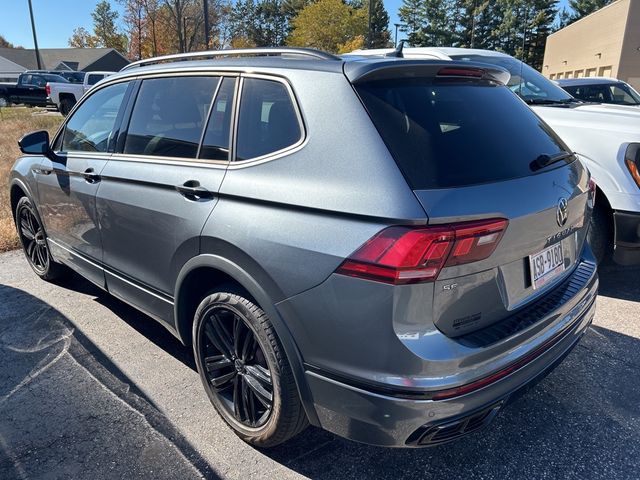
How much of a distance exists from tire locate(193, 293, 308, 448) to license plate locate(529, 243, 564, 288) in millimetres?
1136

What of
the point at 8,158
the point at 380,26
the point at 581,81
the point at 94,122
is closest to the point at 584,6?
the point at 380,26

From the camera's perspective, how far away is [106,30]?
255 feet

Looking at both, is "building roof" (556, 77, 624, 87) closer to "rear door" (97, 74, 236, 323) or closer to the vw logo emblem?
the vw logo emblem

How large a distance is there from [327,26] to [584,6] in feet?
103

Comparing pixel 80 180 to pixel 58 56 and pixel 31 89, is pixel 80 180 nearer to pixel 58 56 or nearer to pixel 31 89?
pixel 31 89

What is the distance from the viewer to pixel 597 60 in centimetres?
3678

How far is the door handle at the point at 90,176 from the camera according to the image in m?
3.31

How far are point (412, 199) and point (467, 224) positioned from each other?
224 mm

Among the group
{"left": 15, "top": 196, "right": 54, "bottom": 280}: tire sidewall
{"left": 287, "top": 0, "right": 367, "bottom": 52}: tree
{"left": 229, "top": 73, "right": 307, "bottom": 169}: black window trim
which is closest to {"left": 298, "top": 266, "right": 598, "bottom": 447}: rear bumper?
{"left": 229, "top": 73, "right": 307, "bottom": 169}: black window trim

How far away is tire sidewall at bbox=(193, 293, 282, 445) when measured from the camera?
2.23 metres

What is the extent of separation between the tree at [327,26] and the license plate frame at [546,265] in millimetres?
53509

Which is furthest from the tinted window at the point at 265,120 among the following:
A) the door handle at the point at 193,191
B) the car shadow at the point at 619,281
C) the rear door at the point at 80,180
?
the car shadow at the point at 619,281

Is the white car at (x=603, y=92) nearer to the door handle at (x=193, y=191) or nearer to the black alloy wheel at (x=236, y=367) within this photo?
the door handle at (x=193, y=191)

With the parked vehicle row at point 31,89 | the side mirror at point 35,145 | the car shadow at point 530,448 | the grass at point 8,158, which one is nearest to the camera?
the car shadow at point 530,448
